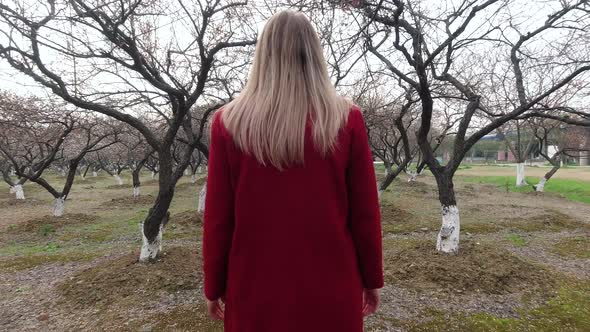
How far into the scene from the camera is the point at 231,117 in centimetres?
133

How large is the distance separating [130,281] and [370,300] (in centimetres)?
422

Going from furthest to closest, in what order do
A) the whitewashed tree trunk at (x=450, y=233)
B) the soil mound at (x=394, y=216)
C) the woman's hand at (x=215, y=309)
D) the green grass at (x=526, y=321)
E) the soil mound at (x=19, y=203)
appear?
1. the soil mound at (x=19, y=203)
2. the soil mound at (x=394, y=216)
3. the whitewashed tree trunk at (x=450, y=233)
4. the green grass at (x=526, y=321)
5. the woman's hand at (x=215, y=309)

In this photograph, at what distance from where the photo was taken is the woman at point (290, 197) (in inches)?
50.8

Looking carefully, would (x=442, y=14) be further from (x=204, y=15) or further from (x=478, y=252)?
(x=478, y=252)

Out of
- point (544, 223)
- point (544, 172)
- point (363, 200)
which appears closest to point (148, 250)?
point (363, 200)

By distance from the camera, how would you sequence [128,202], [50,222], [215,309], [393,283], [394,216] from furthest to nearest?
[128,202] < [50,222] < [394,216] < [393,283] < [215,309]

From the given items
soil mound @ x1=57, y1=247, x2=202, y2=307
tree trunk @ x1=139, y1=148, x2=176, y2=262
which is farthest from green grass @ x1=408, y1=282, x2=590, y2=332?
tree trunk @ x1=139, y1=148, x2=176, y2=262

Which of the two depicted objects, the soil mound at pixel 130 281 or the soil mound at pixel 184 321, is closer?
the soil mound at pixel 184 321

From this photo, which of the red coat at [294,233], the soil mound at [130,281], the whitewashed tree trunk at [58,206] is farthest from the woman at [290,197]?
the whitewashed tree trunk at [58,206]

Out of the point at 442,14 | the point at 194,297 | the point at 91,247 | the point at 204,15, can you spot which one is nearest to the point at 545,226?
the point at 442,14

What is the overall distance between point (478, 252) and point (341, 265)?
195 inches

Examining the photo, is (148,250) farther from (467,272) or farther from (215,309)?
(467,272)

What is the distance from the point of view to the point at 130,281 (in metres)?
4.62

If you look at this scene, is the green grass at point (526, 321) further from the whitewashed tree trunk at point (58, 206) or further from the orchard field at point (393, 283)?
the whitewashed tree trunk at point (58, 206)
